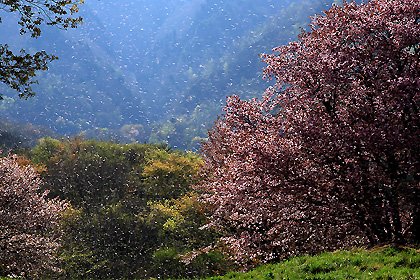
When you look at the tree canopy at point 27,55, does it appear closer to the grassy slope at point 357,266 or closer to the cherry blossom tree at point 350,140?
the cherry blossom tree at point 350,140

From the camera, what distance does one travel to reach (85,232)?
34.0 metres

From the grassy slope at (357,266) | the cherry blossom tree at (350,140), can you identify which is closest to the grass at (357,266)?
the grassy slope at (357,266)

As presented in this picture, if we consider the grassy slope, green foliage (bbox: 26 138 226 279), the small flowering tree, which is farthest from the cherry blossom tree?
the small flowering tree

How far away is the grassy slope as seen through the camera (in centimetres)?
895

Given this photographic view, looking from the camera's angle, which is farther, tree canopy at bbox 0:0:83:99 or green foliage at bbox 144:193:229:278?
green foliage at bbox 144:193:229:278

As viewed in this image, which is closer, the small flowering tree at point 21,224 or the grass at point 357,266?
the grass at point 357,266

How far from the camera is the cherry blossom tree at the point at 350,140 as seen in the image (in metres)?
10.1

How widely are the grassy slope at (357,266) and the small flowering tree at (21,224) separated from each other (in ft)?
49.0

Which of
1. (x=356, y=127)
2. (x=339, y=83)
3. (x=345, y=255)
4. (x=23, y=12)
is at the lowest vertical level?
(x=345, y=255)

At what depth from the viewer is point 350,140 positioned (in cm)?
1023

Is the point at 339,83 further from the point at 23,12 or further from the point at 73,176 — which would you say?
the point at 73,176

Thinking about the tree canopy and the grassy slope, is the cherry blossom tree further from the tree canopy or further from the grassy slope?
the tree canopy

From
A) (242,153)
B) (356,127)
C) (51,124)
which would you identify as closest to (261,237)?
(242,153)

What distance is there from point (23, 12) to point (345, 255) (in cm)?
1161
